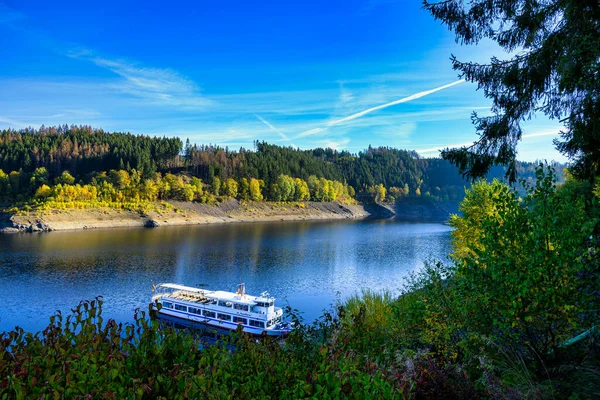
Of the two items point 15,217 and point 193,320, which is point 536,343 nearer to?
point 193,320

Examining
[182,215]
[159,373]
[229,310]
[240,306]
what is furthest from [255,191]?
[159,373]

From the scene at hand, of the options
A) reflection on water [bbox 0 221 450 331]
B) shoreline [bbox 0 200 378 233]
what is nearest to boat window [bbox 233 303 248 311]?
reflection on water [bbox 0 221 450 331]

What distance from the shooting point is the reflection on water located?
36.8 m

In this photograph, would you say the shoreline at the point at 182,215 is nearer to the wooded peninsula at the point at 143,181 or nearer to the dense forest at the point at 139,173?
the wooded peninsula at the point at 143,181

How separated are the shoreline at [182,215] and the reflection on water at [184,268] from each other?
63.9 ft

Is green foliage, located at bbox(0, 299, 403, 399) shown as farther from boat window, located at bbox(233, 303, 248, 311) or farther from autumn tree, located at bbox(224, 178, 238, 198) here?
autumn tree, located at bbox(224, 178, 238, 198)

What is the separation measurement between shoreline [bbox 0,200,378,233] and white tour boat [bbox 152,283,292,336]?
85.7 m

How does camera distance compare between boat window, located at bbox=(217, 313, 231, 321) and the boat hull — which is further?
boat window, located at bbox=(217, 313, 231, 321)

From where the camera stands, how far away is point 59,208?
112562 millimetres

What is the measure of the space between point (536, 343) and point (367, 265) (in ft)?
159

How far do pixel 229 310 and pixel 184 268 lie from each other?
75.9 ft

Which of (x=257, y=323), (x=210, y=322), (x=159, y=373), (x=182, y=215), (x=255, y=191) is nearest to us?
(x=159, y=373)

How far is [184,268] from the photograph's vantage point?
53.0 metres

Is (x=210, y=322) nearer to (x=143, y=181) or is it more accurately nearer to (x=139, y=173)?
(x=143, y=181)
